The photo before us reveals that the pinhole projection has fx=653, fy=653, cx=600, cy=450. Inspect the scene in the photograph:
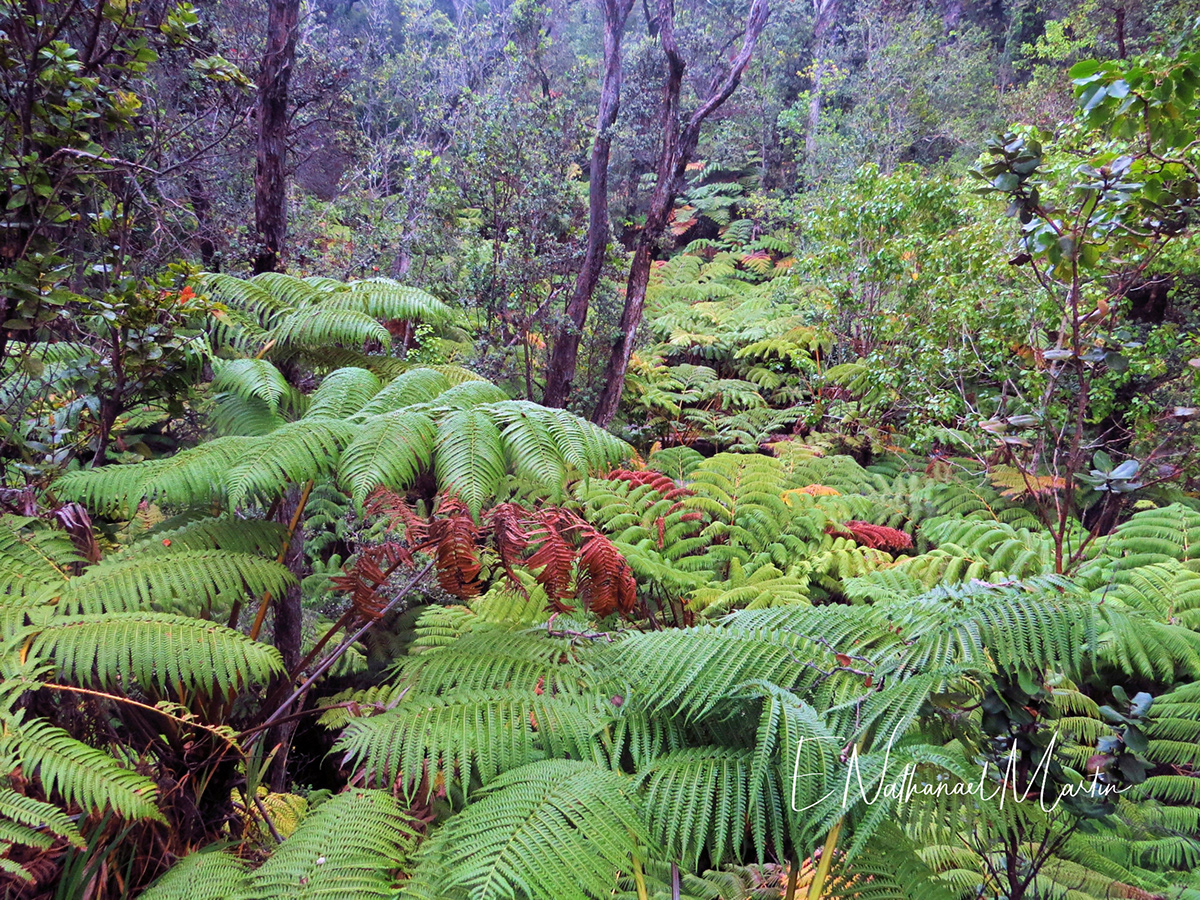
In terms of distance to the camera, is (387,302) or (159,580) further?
(387,302)

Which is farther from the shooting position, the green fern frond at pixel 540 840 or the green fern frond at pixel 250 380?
the green fern frond at pixel 250 380

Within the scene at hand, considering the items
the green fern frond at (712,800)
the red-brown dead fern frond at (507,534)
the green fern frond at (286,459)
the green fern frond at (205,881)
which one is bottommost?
the green fern frond at (205,881)

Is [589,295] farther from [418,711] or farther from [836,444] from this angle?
[418,711]

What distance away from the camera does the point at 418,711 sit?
1.31 m

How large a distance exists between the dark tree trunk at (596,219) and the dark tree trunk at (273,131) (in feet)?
7.34

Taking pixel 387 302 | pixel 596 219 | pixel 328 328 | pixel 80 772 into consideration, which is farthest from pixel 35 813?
pixel 596 219

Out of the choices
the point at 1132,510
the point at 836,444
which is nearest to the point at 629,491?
the point at 836,444

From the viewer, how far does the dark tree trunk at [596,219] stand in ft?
15.4

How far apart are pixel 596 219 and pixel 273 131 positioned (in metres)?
2.39

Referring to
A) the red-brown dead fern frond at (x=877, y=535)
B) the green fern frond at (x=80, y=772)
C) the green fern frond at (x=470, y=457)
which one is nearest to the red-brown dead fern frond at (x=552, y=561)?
the green fern frond at (x=470, y=457)

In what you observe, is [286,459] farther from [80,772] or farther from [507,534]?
[80,772]

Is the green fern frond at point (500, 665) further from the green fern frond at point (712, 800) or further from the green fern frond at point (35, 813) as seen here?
the green fern frond at point (35, 813)

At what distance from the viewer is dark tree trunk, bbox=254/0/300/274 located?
277cm

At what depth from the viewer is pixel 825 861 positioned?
1.05 m
